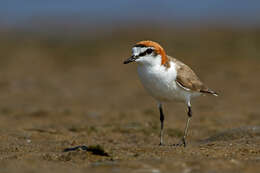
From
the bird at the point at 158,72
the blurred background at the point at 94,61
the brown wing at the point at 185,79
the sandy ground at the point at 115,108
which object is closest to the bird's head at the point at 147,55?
the bird at the point at 158,72

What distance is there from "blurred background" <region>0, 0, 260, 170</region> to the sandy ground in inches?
1.2

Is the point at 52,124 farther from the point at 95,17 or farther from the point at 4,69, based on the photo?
the point at 95,17

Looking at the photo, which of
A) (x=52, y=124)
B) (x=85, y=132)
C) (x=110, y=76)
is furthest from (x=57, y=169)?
(x=110, y=76)

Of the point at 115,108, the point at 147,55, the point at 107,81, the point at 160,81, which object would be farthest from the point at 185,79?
the point at 107,81

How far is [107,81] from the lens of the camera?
20.5 metres

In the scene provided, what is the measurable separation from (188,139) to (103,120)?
2.77m

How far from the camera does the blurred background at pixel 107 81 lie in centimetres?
1221

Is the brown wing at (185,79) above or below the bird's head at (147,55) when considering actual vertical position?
below

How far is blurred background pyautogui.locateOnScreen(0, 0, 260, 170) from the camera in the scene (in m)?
12.2

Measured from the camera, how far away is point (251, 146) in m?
8.10

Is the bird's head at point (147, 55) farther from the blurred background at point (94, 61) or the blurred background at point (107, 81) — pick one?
the blurred background at point (94, 61)

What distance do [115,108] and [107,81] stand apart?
18.3ft

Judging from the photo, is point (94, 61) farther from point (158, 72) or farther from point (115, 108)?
point (158, 72)

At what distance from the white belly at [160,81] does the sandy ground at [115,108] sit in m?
0.84
